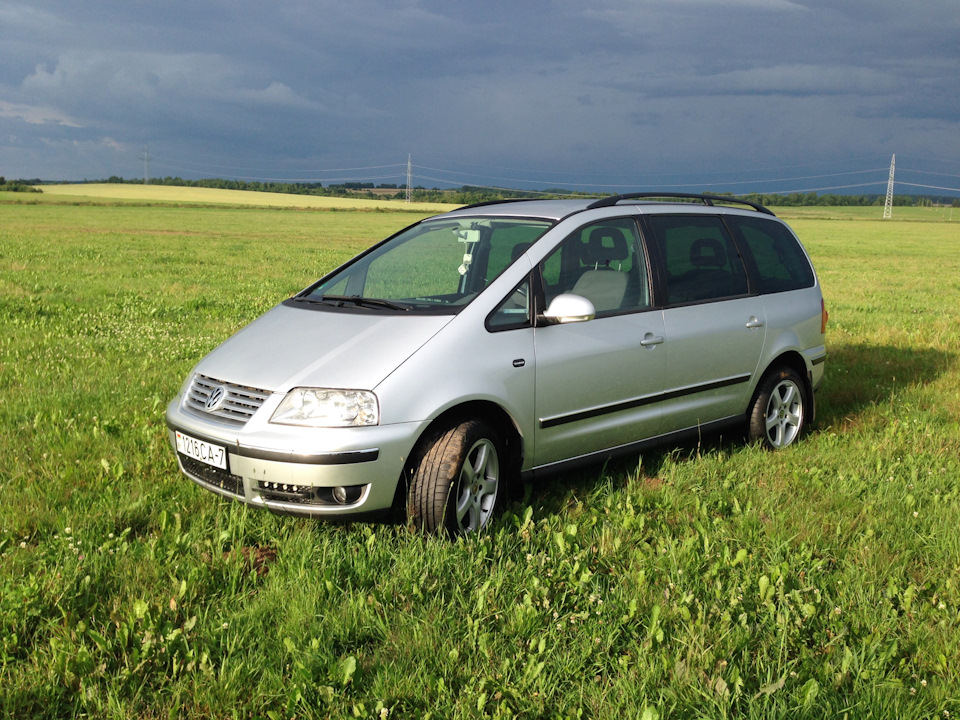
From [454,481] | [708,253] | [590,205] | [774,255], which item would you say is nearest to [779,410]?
[774,255]

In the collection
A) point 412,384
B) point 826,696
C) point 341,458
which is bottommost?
point 826,696

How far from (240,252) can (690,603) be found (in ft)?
86.0

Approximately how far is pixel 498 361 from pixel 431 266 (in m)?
0.91

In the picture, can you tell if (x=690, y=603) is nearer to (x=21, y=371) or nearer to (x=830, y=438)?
(x=830, y=438)

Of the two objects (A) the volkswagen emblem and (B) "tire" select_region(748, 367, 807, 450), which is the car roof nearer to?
(B) "tire" select_region(748, 367, 807, 450)

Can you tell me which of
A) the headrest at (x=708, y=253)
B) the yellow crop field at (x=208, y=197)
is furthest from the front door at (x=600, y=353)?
the yellow crop field at (x=208, y=197)

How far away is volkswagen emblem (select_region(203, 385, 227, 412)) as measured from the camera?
4191 mm

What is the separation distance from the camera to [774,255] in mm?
6367

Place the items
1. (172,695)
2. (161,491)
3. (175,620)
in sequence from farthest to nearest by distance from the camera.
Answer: (161,491)
(175,620)
(172,695)

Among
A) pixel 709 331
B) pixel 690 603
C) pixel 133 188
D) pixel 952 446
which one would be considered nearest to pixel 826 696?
pixel 690 603

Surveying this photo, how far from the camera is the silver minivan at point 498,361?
3.94m

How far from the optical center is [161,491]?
184 inches

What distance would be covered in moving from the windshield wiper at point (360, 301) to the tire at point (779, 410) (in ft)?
9.07

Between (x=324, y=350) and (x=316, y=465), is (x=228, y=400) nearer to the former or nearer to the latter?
(x=324, y=350)
